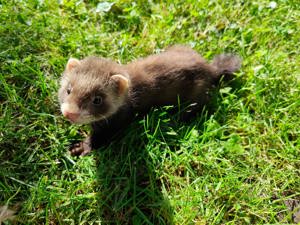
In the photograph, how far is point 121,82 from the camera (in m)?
3.54

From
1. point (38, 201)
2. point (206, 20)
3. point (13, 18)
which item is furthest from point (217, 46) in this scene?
point (38, 201)

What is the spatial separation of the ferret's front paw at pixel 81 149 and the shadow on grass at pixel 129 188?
0.35ft

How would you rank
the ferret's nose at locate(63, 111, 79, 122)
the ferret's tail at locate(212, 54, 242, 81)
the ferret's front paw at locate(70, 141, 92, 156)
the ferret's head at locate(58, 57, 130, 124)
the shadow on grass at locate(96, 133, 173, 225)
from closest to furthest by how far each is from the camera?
the ferret's nose at locate(63, 111, 79, 122) → the ferret's head at locate(58, 57, 130, 124) → the shadow on grass at locate(96, 133, 173, 225) → the ferret's front paw at locate(70, 141, 92, 156) → the ferret's tail at locate(212, 54, 242, 81)

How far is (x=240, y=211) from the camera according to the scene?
3.54 meters

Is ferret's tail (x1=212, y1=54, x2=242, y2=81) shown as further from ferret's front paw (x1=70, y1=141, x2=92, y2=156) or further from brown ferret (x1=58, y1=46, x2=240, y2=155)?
ferret's front paw (x1=70, y1=141, x2=92, y2=156)

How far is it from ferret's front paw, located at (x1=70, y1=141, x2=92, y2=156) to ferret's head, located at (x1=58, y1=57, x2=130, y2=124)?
0.37 meters

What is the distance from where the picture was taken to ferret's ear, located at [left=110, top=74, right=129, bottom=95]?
138 inches

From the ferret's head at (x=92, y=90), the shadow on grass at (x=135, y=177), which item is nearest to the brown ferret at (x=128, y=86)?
the ferret's head at (x=92, y=90)

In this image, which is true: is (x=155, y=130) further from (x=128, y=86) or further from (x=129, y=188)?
(x=129, y=188)

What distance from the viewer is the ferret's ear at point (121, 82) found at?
350cm

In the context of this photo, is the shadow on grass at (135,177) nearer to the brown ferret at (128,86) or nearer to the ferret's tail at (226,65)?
the brown ferret at (128,86)

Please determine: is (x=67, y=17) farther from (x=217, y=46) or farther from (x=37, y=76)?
(x=217, y=46)

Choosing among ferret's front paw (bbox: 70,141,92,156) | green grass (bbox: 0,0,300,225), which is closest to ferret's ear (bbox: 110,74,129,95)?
green grass (bbox: 0,0,300,225)

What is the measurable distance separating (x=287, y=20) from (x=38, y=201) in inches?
140
